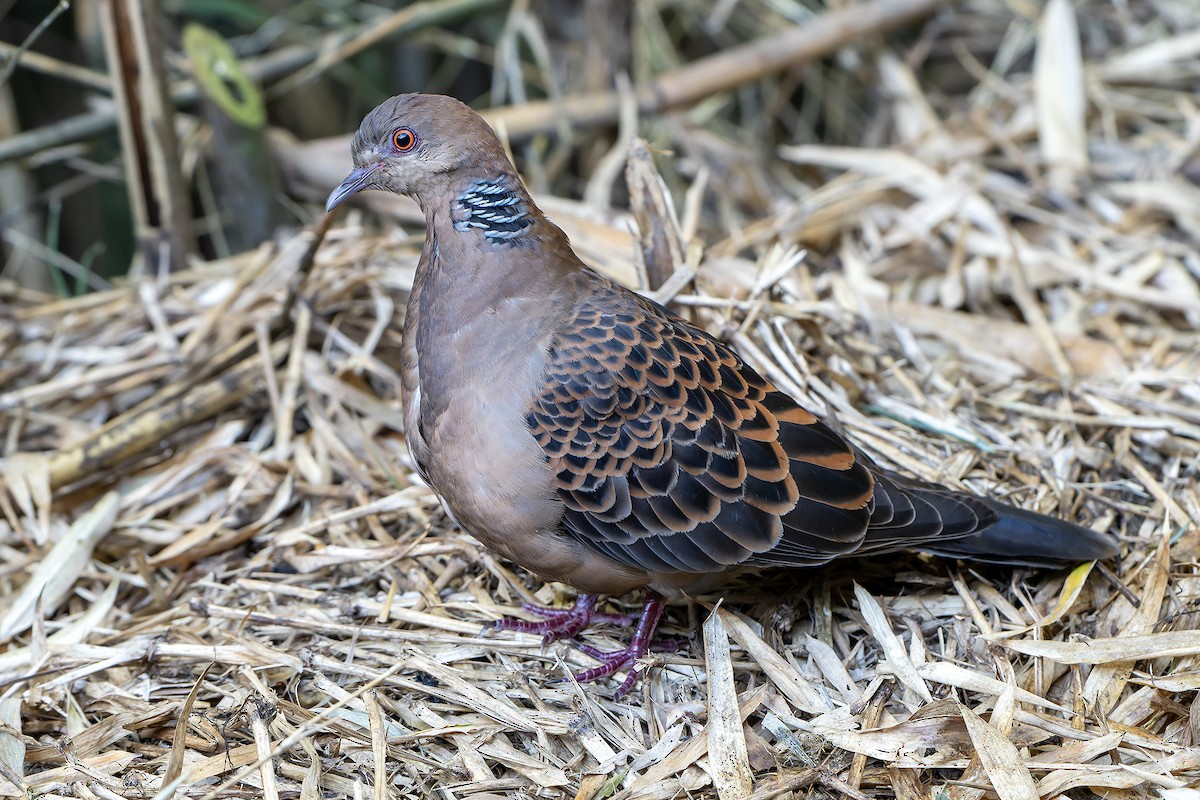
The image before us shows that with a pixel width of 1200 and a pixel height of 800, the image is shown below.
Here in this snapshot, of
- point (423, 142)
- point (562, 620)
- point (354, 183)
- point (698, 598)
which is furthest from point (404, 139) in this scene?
point (698, 598)

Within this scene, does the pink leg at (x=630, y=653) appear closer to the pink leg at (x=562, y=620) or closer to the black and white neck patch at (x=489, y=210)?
the pink leg at (x=562, y=620)

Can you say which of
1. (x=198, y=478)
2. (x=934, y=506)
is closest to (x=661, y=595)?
(x=934, y=506)

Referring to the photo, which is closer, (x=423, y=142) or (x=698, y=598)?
(x=423, y=142)

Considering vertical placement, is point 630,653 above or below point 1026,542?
below

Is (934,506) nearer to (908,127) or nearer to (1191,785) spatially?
(1191,785)

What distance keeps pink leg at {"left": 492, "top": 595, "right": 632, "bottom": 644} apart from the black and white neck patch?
0.97m

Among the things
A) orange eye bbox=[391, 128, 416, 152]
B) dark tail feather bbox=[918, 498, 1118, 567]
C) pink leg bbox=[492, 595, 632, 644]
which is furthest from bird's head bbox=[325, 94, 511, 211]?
dark tail feather bbox=[918, 498, 1118, 567]

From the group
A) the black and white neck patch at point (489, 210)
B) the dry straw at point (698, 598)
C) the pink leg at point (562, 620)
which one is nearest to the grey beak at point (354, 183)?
the black and white neck patch at point (489, 210)

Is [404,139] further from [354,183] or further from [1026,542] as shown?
[1026,542]

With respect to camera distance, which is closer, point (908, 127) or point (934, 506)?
point (934, 506)

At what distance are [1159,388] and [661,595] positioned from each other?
1857mm

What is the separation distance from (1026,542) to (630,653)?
1.01m

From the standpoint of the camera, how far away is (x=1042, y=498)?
3109 mm

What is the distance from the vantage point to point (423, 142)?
2609 mm
